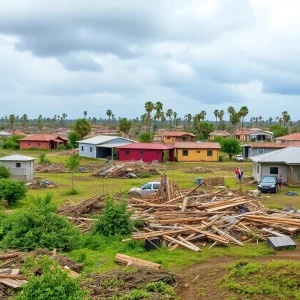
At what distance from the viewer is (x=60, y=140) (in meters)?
80.1

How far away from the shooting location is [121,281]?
12.1 m

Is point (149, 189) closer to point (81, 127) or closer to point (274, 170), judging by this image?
point (274, 170)

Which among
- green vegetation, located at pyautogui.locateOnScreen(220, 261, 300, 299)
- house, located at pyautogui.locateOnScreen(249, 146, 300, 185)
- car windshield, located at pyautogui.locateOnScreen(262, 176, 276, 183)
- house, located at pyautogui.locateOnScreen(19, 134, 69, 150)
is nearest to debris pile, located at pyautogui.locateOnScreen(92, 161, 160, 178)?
house, located at pyautogui.locateOnScreen(249, 146, 300, 185)

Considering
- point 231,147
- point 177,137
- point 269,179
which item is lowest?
point 269,179

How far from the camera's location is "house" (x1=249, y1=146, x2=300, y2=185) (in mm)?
34500

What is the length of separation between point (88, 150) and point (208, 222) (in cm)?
4459

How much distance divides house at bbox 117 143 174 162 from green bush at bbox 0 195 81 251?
123 feet

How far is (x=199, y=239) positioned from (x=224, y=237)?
3.37 feet

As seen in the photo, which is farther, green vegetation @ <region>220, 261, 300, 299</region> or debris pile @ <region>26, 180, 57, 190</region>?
debris pile @ <region>26, 180, 57, 190</region>

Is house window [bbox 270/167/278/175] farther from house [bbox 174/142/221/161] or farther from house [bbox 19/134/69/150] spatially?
house [bbox 19/134/69/150]

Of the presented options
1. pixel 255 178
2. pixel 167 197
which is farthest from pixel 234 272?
pixel 255 178

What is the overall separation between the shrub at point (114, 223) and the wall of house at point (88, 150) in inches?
1666

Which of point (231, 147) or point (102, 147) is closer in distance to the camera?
point (102, 147)

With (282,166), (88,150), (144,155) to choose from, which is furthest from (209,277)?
(88,150)
